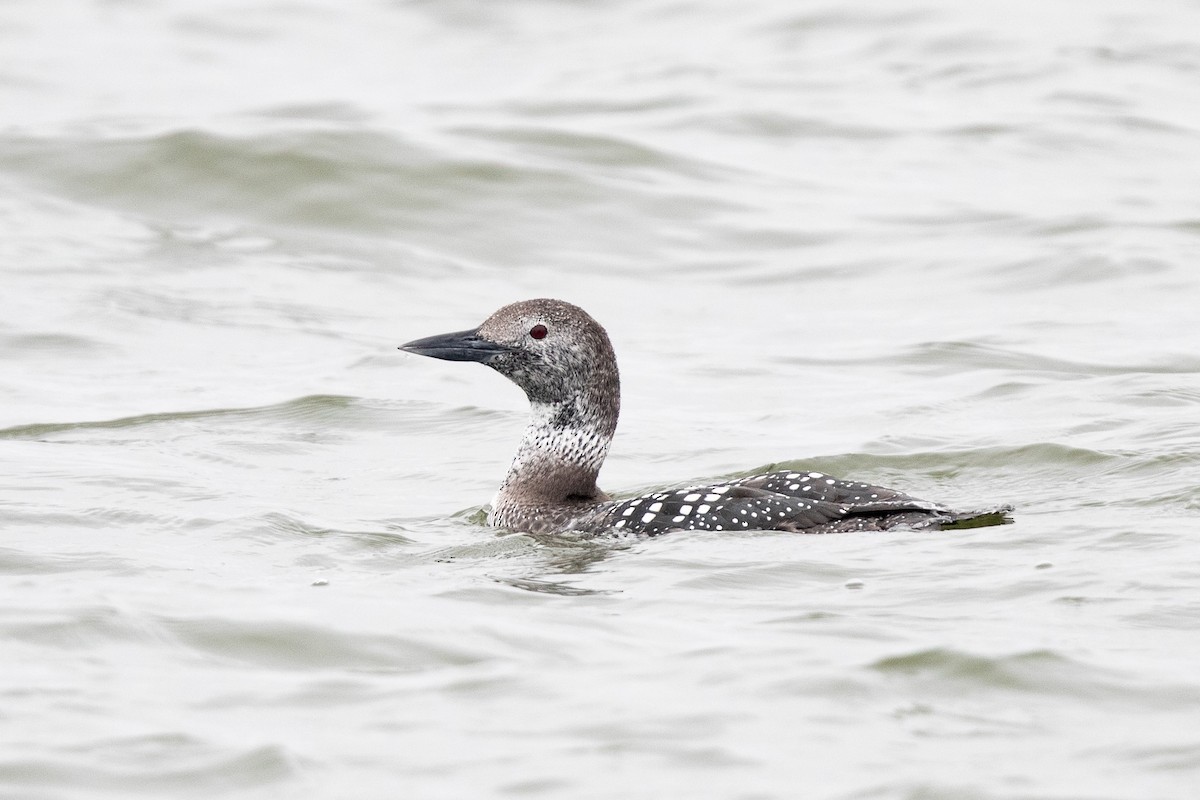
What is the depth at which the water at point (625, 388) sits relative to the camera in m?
5.66

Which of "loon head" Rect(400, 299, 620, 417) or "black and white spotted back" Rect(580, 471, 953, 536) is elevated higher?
"loon head" Rect(400, 299, 620, 417)

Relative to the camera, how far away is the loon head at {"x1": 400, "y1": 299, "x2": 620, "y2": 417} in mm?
8367

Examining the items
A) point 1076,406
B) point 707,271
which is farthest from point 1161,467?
point 707,271

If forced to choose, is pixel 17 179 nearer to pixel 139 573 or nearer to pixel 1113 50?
pixel 139 573

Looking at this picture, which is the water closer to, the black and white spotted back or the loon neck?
the black and white spotted back

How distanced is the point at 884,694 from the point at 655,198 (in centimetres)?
1051

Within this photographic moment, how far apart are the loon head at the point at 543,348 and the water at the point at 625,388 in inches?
28.8

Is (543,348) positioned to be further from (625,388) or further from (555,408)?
(625,388)

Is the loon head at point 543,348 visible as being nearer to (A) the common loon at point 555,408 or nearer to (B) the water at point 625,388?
(A) the common loon at point 555,408

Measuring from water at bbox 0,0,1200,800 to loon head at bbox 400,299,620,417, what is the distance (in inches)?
28.8

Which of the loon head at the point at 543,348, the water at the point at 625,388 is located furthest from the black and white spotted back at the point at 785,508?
the loon head at the point at 543,348

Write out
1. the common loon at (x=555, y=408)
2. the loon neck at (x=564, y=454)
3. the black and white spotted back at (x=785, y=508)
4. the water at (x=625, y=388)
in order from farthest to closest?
1. the loon neck at (x=564, y=454)
2. the common loon at (x=555, y=408)
3. the black and white spotted back at (x=785, y=508)
4. the water at (x=625, y=388)

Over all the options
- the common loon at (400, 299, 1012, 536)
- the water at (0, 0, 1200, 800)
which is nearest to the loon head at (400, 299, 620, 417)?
the common loon at (400, 299, 1012, 536)

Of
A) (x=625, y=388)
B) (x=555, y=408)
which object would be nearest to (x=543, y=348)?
(x=555, y=408)
